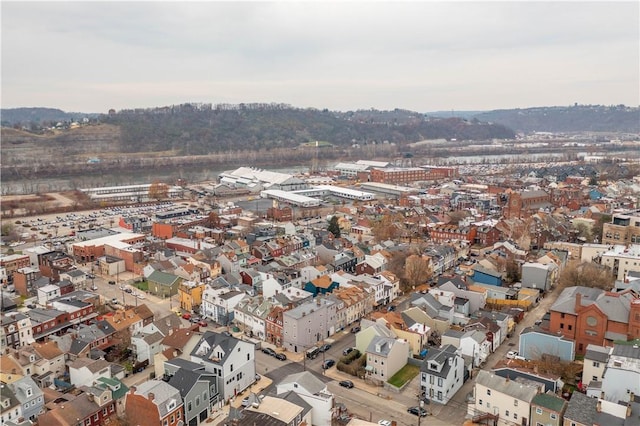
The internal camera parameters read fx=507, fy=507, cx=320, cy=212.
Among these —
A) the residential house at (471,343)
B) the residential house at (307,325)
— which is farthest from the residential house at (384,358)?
the residential house at (307,325)

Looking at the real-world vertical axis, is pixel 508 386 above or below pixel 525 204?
below

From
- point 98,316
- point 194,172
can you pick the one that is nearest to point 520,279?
point 98,316

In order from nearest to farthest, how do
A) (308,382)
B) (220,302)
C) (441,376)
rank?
(308,382), (441,376), (220,302)

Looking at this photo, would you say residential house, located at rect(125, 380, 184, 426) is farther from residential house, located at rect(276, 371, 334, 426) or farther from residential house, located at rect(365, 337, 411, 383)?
residential house, located at rect(365, 337, 411, 383)

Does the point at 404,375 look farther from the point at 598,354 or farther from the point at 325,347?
the point at 598,354

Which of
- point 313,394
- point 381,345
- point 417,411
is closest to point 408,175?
point 381,345

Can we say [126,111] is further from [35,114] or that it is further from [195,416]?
[195,416]

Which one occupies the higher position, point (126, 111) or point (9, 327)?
point (126, 111)
